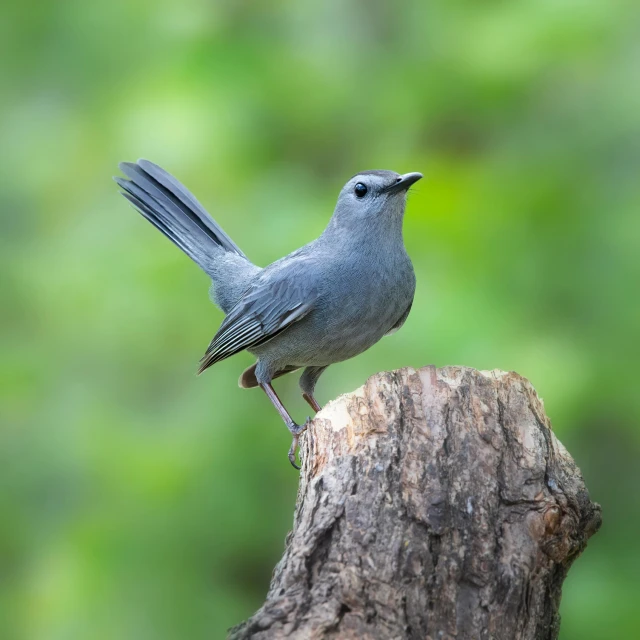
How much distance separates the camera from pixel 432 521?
260 centimetres

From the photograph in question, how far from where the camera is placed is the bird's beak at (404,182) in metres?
3.99

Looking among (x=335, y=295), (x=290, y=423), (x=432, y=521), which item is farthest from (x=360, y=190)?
(x=432, y=521)

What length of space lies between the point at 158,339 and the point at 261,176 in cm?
119

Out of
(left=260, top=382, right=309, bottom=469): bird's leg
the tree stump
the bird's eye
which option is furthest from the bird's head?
the tree stump

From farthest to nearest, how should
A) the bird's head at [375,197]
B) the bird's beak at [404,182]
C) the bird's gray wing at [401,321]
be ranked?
the bird's gray wing at [401,321]
the bird's head at [375,197]
the bird's beak at [404,182]

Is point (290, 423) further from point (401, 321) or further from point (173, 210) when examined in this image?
point (173, 210)

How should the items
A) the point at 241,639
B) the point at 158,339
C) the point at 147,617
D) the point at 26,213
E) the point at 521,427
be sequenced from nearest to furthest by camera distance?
the point at 241,639
the point at 521,427
the point at 147,617
the point at 158,339
the point at 26,213

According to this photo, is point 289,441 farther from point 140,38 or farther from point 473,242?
point 140,38

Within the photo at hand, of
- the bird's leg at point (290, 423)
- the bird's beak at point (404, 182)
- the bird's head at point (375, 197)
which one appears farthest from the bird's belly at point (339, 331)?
the bird's beak at point (404, 182)

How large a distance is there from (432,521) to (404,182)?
190 cm

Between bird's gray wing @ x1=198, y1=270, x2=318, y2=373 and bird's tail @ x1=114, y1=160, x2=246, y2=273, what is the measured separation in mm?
563

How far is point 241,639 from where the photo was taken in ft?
7.54

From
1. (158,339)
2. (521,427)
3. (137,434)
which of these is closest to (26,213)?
(158,339)

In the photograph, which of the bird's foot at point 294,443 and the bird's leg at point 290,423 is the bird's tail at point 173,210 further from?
the bird's foot at point 294,443
